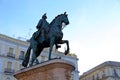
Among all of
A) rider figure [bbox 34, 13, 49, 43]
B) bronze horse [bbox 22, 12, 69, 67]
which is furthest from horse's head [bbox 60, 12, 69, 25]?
rider figure [bbox 34, 13, 49, 43]

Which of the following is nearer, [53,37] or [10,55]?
[53,37]

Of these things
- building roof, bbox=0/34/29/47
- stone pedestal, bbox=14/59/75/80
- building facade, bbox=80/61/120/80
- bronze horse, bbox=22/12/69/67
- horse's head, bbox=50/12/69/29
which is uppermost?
building roof, bbox=0/34/29/47

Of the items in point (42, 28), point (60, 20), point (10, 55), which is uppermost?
point (10, 55)

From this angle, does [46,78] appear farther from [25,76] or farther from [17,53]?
[17,53]

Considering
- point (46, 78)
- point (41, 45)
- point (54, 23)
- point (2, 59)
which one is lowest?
point (46, 78)

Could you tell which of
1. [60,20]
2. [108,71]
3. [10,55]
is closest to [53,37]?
[60,20]

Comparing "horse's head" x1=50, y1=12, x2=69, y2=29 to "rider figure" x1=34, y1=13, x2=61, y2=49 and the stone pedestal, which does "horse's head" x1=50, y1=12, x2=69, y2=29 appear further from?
the stone pedestal

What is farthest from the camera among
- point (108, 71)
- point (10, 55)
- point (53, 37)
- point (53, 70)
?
point (108, 71)

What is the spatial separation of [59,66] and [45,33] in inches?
84.3

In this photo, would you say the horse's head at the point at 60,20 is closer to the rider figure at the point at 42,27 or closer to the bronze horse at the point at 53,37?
the bronze horse at the point at 53,37

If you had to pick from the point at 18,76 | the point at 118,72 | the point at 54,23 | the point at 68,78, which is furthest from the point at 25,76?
the point at 118,72

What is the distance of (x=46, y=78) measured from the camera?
901 centimetres

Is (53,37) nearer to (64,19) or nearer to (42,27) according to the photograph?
(42,27)

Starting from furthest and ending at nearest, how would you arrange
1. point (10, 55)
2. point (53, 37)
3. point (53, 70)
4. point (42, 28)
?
point (10, 55) → point (42, 28) → point (53, 37) → point (53, 70)
